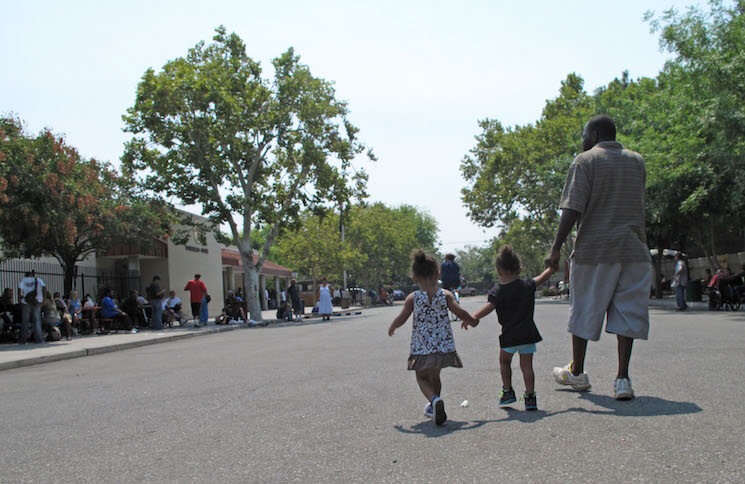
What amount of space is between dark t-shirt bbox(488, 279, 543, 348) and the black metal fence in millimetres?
20774

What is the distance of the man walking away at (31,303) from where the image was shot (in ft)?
52.7

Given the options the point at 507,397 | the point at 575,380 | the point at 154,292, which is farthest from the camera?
the point at 154,292

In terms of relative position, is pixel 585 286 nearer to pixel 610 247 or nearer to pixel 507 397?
pixel 610 247

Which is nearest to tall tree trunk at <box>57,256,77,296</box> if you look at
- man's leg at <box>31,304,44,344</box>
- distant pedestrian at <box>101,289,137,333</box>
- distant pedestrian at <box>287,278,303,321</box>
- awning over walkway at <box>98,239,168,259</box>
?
distant pedestrian at <box>101,289,137,333</box>

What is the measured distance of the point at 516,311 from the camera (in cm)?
498

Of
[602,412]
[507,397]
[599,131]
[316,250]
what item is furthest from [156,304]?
[316,250]

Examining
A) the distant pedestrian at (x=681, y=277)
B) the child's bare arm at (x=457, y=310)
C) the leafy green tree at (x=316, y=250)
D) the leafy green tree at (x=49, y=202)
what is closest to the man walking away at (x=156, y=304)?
the leafy green tree at (x=49, y=202)

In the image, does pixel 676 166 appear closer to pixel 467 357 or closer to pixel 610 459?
pixel 467 357

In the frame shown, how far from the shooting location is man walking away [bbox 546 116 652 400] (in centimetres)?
497

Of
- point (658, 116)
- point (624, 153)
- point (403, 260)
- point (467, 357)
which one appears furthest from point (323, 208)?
point (403, 260)

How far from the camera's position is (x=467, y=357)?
884 centimetres

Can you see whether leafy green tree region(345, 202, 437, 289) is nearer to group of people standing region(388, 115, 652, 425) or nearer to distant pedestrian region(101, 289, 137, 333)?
distant pedestrian region(101, 289, 137, 333)

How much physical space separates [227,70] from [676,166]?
1814 cm

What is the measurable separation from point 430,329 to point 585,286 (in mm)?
1255
